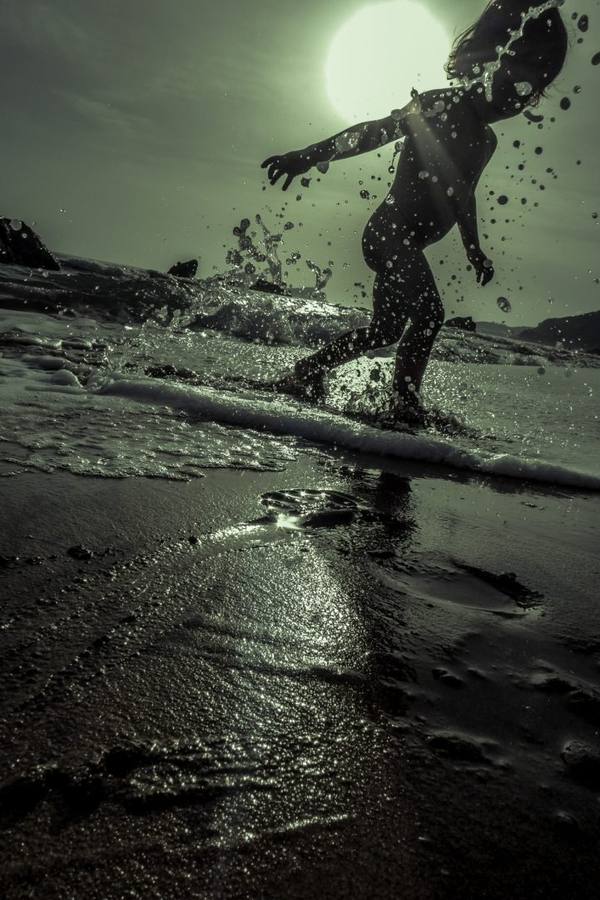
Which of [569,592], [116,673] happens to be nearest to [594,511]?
[569,592]

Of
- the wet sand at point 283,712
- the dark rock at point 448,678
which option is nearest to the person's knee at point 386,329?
the wet sand at point 283,712

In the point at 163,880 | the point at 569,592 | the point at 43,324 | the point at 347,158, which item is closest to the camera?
the point at 163,880

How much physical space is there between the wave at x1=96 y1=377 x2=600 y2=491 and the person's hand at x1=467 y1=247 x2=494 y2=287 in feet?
4.71

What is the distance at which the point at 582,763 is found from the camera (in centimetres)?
78

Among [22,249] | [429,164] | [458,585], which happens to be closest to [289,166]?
[429,164]

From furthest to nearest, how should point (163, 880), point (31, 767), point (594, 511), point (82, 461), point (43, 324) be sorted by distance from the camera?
point (43, 324) < point (594, 511) < point (82, 461) < point (31, 767) < point (163, 880)

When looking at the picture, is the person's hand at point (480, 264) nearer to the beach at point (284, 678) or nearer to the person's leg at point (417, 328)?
the person's leg at point (417, 328)

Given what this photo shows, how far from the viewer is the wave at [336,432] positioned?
263cm

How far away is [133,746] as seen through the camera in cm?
70

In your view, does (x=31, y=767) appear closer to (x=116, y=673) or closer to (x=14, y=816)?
(x=14, y=816)

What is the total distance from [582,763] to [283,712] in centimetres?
38

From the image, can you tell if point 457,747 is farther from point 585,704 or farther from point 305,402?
point 305,402

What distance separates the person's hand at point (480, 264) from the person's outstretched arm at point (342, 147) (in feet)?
2.76

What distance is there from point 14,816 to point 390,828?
0.37 meters
